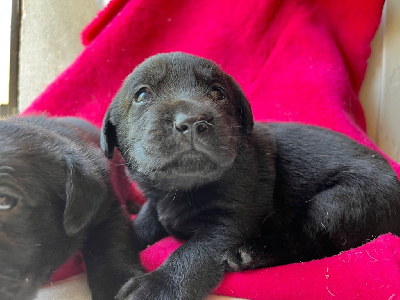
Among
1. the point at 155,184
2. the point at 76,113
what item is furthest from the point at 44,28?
the point at 155,184

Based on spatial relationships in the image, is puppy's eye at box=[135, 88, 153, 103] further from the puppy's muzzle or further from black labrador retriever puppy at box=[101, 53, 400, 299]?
the puppy's muzzle

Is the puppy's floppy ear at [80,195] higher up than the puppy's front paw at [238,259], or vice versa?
the puppy's floppy ear at [80,195]

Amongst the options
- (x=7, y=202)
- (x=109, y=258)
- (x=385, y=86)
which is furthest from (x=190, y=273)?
(x=385, y=86)

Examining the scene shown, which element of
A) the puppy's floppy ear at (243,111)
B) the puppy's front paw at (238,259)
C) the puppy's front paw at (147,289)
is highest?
the puppy's floppy ear at (243,111)

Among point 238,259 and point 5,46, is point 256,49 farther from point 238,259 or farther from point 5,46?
point 238,259

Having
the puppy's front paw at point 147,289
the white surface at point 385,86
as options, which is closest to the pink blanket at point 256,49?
the white surface at point 385,86

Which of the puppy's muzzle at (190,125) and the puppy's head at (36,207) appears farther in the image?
the puppy's muzzle at (190,125)

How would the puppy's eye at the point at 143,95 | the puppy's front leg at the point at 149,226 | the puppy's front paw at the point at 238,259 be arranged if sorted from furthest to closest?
the puppy's front leg at the point at 149,226 < the puppy's eye at the point at 143,95 < the puppy's front paw at the point at 238,259

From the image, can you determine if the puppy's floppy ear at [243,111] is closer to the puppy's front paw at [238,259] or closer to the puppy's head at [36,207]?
the puppy's front paw at [238,259]

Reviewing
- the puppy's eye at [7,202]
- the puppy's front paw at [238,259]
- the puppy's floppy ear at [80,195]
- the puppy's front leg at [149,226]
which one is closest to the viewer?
the puppy's eye at [7,202]
